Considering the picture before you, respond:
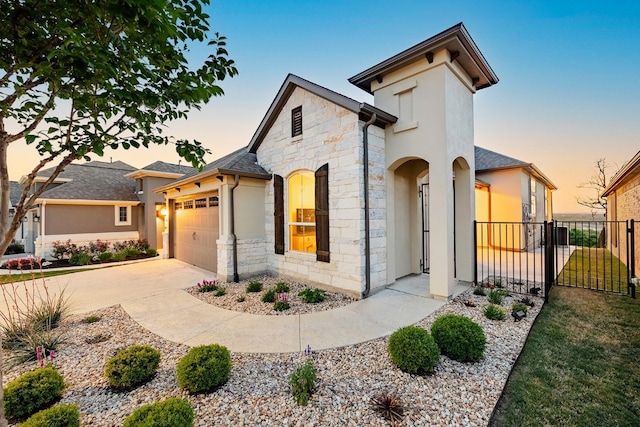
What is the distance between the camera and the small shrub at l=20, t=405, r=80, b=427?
197 cm

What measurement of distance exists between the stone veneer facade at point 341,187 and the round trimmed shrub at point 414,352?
2.61m

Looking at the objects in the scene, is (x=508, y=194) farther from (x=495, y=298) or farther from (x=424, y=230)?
(x=495, y=298)

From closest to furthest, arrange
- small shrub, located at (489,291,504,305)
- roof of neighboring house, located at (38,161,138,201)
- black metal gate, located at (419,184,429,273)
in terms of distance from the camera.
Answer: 1. small shrub, located at (489,291,504,305)
2. black metal gate, located at (419,184,429,273)
3. roof of neighboring house, located at (38,161,138,201)

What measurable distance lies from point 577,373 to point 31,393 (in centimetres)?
632

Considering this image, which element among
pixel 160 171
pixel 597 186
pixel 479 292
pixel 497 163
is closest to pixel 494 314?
pixel 479 292

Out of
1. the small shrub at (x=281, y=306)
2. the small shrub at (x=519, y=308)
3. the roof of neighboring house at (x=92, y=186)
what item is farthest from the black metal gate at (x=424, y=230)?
the roof of neighboring house at (x=92, y=186)

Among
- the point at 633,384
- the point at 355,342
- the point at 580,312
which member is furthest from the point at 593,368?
the point at 355,342

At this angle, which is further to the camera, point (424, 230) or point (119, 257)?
point (119, 257)

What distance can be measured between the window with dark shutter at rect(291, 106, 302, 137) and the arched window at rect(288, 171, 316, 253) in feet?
4.03

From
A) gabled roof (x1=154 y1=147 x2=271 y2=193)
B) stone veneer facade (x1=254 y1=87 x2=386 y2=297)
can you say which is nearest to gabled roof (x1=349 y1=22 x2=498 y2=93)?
stone veneer facade (x1=254 y1=87 x2=386 y2=297)

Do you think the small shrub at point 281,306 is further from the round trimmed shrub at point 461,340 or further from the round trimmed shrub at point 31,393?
the round trimmed shrub at point 31,393

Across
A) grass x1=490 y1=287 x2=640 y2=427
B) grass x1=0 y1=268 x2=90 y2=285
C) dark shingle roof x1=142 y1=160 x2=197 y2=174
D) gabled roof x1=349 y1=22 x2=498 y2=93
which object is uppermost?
gabled roof x1=349 y1=22 x2=498 y2=93

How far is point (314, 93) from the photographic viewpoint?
6.70 metres

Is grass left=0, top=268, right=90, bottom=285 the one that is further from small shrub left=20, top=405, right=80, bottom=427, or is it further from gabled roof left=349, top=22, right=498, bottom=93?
gabled roof left=349, top=22, right=498, bottom=93
